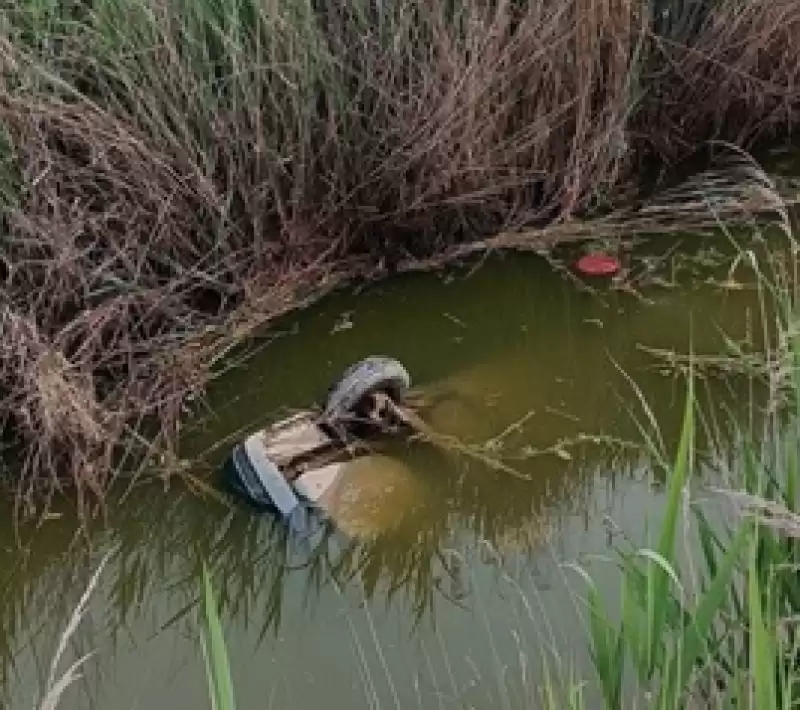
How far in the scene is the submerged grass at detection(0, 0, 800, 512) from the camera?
10.4 ft

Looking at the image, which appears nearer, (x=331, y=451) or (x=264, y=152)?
(x=331, y=451)

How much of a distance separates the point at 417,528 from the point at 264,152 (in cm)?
110

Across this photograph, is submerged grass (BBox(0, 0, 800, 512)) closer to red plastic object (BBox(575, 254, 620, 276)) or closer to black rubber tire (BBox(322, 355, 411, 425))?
red plastic object (BBox(575, 254, 620, 276))

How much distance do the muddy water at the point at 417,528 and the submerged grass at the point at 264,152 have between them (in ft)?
0.44

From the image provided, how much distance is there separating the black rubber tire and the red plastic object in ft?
2.69

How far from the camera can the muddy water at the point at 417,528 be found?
8.43 feet

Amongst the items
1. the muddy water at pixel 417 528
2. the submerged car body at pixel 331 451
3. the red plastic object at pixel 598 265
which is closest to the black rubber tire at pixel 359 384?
the submerged car body at pixel 331 451

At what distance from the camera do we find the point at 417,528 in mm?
2939

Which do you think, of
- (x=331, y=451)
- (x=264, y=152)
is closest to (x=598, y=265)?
(x=264, y=152)

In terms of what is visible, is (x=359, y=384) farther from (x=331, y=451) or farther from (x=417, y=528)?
(x=417, y=528)

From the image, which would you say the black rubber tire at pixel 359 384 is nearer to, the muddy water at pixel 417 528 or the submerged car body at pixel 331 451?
the submerged car body at pixel 331 451

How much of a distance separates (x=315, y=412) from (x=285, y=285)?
547mm

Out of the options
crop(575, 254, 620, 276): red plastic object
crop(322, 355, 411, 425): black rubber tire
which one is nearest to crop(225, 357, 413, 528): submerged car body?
crop(322, 355, 411, 425): black rubber tire

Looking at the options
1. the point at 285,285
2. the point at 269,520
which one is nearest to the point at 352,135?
the point at 285,285
